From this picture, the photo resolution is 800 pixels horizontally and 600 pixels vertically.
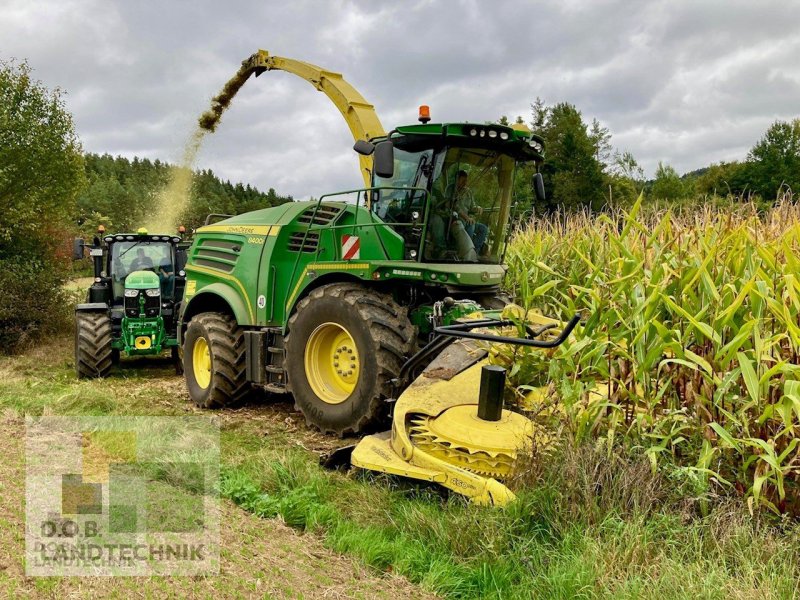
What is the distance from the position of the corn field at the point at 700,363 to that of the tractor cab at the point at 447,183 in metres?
1.71

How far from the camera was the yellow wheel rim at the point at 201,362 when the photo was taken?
22.4ft

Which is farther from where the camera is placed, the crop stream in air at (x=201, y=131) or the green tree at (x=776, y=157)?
the green tree at (x=776, y=157)

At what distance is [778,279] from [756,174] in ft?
102

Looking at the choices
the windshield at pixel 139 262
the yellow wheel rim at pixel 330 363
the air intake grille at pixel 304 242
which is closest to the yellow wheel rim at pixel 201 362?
the air intake grille at pixel 304 242

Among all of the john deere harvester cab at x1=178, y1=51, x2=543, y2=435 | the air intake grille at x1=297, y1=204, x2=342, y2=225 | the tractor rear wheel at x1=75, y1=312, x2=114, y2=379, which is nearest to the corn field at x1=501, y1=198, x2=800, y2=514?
the john deere harvester cab at x1=178, y1=51, x2=543, y2=435

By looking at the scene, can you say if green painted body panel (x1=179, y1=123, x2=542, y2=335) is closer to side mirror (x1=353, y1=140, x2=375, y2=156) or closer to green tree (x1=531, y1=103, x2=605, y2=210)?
side mirror (x1=353, y1=140, x2=375, y2=156)

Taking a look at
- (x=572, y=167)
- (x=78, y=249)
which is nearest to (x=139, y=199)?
(x=572, y=167)

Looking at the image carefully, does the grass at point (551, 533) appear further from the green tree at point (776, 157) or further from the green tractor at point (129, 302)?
the green tree at point (776, 157)

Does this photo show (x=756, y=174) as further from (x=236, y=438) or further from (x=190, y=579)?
(x=190, y=579)

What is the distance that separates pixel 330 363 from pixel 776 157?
106ft

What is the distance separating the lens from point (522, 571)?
2.70 metres

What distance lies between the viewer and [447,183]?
17.0 ft

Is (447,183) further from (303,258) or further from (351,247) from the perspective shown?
(303,258)

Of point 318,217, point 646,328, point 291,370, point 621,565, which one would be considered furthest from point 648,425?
point 318,217
